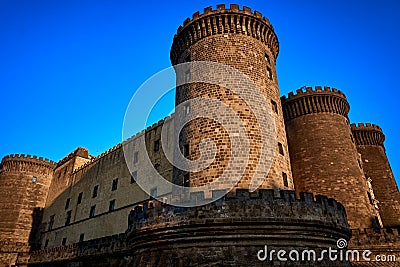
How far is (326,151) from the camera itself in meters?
A: 21.9

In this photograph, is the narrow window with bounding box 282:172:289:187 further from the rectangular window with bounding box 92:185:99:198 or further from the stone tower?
the stone tower

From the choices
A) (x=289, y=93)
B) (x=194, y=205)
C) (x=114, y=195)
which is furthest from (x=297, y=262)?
(x=114, y=195)

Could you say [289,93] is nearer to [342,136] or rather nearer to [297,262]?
[342,136]

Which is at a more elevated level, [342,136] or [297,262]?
[342,136]

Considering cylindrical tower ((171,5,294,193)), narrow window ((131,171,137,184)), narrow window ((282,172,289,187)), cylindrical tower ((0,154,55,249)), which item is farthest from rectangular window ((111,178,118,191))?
cylindrical tower ((0,154,55,249))

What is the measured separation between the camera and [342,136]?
2281cm

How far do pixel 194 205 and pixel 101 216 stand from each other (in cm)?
1928

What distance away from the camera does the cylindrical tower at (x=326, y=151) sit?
795 inches

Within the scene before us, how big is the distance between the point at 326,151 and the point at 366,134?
9.64 metres

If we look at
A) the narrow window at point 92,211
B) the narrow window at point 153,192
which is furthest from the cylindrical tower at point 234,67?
the narrow window at point 92,211

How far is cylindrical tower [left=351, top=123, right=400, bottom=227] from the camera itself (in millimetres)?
26062

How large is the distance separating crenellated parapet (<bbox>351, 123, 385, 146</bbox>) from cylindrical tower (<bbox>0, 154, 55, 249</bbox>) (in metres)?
36.9
